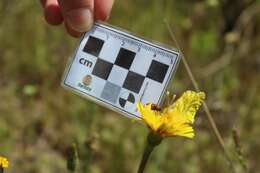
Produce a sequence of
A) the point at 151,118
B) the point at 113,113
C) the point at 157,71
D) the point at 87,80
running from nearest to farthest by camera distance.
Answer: the point at 151,118
the point at 157,71
the point at 87,80
the point at 113,113

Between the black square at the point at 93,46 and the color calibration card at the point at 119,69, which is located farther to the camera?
the black square at the point at 93,46

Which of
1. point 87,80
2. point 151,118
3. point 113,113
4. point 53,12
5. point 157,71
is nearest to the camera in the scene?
point 151,118

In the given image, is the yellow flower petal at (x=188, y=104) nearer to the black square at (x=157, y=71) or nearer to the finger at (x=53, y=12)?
the black square at (x=157, y=71)

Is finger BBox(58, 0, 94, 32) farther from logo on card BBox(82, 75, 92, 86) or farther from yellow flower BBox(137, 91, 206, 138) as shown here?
yellow flower BBox(137, 91, 206, 138)

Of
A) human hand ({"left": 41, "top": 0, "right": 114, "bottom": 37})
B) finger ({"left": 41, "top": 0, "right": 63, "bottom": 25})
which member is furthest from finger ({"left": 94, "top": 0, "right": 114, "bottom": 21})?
finger ({"left": 41, "top": 0, "right": 63, "bottom": 25})

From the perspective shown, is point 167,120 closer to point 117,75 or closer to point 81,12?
point 117,75

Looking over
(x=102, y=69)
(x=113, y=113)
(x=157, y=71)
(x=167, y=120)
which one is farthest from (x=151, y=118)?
(x=113, y=113)

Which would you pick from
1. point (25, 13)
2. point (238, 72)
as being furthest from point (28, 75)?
point (238, 72)

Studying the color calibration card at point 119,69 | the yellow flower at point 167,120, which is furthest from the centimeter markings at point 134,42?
the yellow flower at point 167,120
